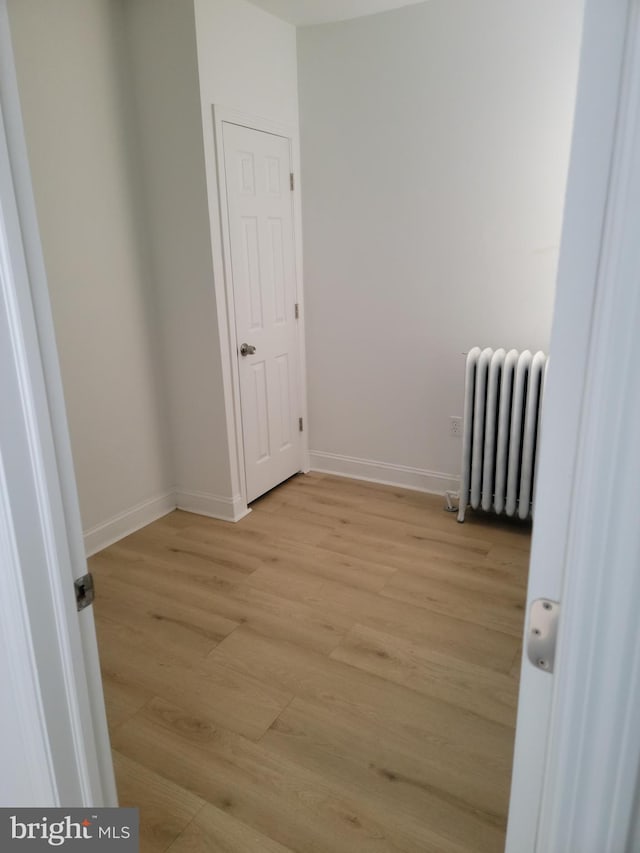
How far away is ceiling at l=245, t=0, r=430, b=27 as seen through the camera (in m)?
3.04

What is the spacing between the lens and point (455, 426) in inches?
140

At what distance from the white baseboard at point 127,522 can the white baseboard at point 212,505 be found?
8 centimetres

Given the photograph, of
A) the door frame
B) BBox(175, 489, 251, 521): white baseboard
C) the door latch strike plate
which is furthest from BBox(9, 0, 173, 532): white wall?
the door latch strike plate

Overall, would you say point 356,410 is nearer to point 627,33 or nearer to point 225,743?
point 225,743

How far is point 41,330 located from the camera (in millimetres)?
907

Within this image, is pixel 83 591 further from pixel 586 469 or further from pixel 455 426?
pixel 455 426

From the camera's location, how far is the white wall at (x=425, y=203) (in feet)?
9.79

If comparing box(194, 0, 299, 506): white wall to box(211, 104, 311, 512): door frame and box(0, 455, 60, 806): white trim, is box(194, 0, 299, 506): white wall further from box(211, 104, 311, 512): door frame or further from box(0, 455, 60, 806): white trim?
box(0, 455, 60, 806): white trim

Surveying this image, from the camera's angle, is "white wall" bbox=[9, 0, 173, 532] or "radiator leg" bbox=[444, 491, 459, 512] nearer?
"white wall" bbox=[9, 0, 173, 532]

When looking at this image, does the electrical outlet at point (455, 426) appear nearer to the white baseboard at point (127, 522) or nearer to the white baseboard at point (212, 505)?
the white baseboard at point (212, 505)

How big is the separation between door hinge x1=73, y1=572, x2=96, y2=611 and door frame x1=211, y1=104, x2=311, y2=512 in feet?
7.38

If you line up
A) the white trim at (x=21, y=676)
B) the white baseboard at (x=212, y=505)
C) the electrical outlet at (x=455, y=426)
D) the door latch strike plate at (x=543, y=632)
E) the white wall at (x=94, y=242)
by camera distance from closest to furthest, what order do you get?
the door latch strike plate at (x=543, y=632), the white trim at (x=21, y=676), the white wall at (x=94, y=242), the white baseboard at (x=212, y=505), the electrical outlet at (x=455, y=426)
